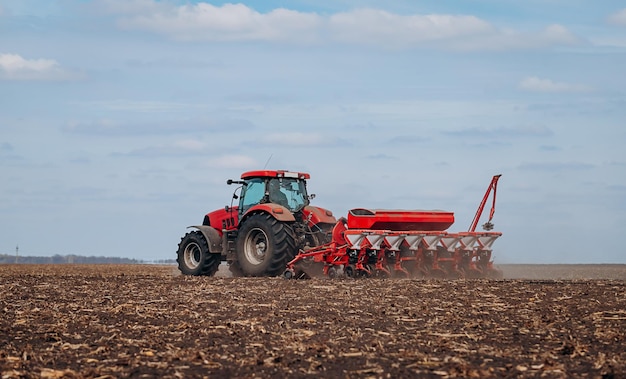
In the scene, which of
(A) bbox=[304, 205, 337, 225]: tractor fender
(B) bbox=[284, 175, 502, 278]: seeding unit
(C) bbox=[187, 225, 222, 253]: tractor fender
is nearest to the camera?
(B) bbox=[284, 175, 502, 278]: seeding unit

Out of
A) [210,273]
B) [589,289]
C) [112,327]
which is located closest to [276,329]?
[112,327]

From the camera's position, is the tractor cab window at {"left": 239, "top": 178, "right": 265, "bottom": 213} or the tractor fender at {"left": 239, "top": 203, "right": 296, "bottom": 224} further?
the tractor cab window at {"left": 239, "top": 178, "right": 265, "bottom": 213}

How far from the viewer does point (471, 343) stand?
10258 mm

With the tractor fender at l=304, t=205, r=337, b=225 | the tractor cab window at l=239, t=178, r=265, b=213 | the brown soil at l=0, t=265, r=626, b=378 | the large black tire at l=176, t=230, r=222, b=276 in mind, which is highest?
the tractor cab window at l=239, t=178, r=265, b=213

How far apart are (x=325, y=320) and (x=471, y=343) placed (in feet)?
8.87

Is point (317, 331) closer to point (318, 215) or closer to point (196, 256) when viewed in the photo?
point (318, 215)

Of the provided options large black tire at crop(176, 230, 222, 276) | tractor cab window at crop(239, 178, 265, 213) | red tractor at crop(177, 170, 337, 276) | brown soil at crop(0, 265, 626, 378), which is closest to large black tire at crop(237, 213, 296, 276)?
red tractor at crop(177, 170, 337, 276)

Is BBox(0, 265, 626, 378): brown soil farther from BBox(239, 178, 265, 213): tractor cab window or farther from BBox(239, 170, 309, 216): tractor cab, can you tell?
BBox(239, 178, 265, 213): tractor cab window

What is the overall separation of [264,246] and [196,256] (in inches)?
109

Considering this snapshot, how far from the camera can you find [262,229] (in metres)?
21.6

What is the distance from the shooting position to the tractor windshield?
22.5 metres

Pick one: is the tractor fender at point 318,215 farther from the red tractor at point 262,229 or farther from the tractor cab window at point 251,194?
the tractor cab window at point 251,194

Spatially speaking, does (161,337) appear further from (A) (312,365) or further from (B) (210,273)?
(B) (210,273)

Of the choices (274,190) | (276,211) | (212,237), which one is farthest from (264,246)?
(212,237)
